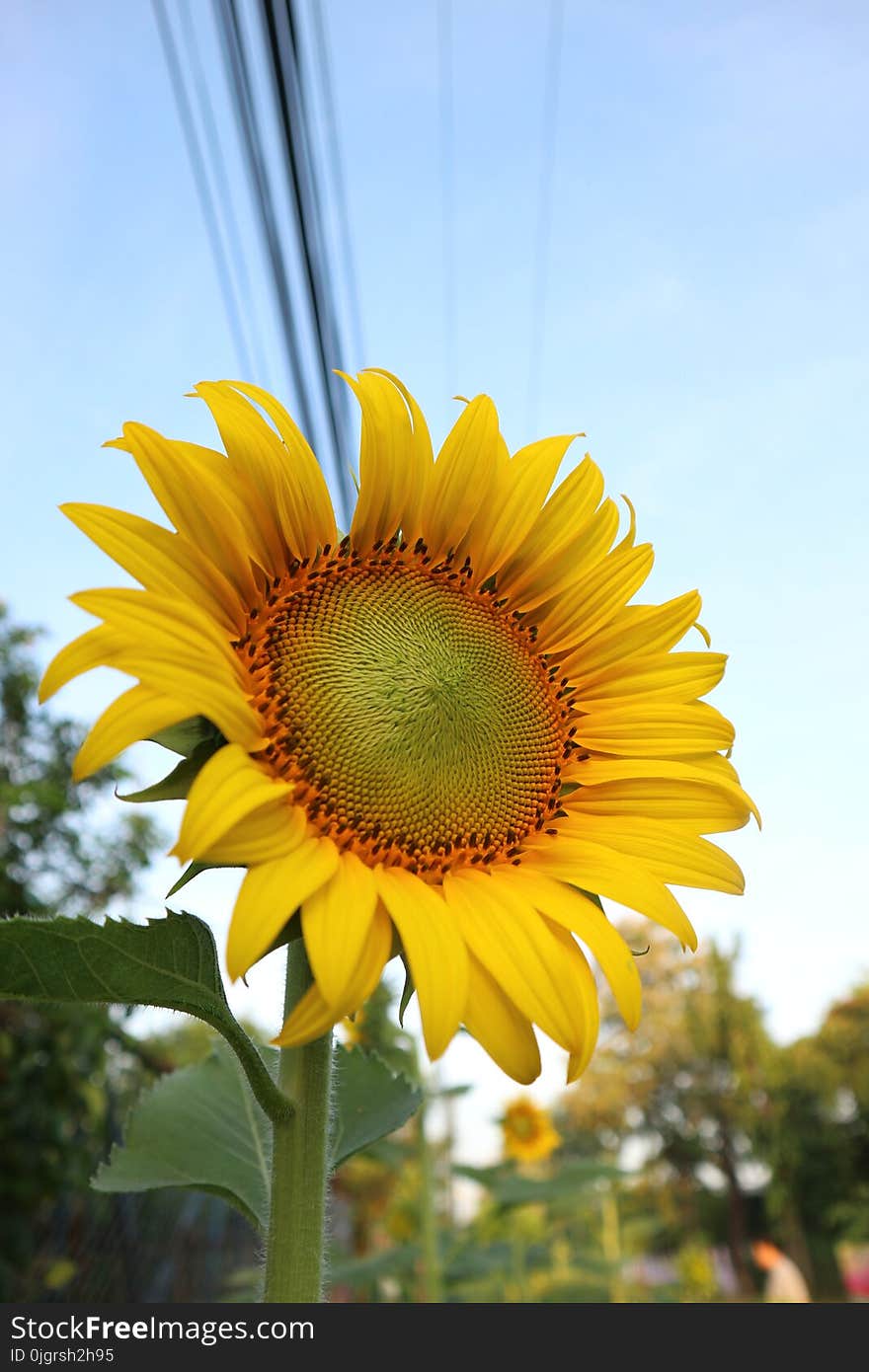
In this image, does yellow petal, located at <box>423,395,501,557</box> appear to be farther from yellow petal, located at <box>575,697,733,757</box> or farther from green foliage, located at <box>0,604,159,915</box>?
green foliage, located at <box>0,604,159,915</box>

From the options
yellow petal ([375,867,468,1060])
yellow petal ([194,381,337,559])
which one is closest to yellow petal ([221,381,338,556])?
yellow petal ([194,381,337,559])

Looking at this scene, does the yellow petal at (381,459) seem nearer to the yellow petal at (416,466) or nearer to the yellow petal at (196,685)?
the yellow petal at (416,466)

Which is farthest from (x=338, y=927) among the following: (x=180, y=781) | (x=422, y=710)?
(x=422, y=710)

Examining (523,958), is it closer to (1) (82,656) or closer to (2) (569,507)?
(1) (82,656)

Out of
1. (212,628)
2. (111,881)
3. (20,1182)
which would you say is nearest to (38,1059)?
(20,1182)

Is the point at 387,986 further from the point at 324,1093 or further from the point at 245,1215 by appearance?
the point at 324,1093

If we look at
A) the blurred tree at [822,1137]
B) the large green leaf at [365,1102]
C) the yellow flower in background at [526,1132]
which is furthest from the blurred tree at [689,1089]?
the large green leaf at [365,1102]

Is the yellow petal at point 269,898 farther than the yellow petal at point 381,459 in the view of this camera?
No
